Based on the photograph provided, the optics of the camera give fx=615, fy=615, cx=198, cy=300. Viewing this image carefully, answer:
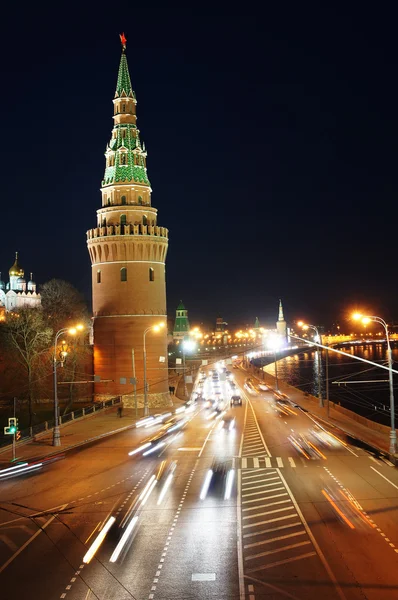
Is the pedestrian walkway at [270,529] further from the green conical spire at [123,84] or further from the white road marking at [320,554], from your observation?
the green conical spire at [123,84]

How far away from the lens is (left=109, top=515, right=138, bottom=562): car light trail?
58.5ft

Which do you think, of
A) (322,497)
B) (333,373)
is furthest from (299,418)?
(333,373)

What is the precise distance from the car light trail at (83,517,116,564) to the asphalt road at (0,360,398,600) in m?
0.17

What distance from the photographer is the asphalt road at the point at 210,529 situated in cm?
1572

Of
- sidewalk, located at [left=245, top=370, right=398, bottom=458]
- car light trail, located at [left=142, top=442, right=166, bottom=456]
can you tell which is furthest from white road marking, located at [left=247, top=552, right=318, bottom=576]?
sidewalk, located at [left=245, top=370, right=398, bottom=458]

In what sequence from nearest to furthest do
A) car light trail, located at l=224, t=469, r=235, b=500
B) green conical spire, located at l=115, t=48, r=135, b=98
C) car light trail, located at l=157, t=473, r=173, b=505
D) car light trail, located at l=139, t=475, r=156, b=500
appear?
car light trail, located at l=157, t=473, r=173, b=505 < car light trail, located at l=224, t=469, r=235, b=500 < car light trail, located at l=139, t=475, r=156, b=500 < green conical spire, located at l=115, t=48, r=135, b=98

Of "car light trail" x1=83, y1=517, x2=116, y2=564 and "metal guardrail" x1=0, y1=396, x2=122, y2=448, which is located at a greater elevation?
"metal guardrail" x1=0, y1=396, x2=122, y2=448

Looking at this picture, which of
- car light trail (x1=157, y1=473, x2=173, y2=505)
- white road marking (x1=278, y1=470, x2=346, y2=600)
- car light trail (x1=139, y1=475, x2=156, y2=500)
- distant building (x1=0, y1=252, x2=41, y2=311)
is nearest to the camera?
white road marking (x1=278, y1=470, x2=346, y2=600)

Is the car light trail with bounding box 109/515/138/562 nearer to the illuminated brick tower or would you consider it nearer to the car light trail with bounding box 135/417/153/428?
the car light trail with bounding box 135/417/153/428

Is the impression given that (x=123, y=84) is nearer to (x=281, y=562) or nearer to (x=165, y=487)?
(x=165, y=487)

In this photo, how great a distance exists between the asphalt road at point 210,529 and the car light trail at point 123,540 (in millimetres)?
179

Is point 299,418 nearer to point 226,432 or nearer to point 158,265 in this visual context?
point 226,432

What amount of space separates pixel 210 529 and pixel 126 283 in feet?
151

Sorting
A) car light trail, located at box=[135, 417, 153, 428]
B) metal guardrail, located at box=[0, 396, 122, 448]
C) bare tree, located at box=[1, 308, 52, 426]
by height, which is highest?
bare tree, located at box=[1, 308, 52, 426]
